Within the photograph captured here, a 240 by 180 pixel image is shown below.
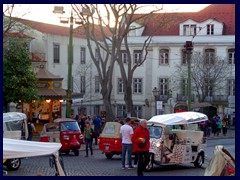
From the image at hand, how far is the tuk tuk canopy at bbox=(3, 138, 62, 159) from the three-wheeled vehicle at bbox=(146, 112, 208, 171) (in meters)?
6.50

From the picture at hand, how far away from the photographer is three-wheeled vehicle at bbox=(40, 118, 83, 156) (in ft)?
83.0

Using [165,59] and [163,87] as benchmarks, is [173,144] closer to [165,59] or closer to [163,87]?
[163,87]

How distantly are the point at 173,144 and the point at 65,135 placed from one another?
7.45 metres

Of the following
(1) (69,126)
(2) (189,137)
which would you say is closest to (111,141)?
(1) (69,126)

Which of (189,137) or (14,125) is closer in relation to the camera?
(189,137)

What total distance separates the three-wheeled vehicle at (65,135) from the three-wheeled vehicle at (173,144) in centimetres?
620

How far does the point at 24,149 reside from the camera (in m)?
12.2

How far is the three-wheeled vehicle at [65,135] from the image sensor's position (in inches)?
996

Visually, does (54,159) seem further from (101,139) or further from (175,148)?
(101,139)

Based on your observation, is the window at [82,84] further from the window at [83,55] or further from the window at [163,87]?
the window at [163,87]

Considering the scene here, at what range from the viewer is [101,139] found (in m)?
23.9

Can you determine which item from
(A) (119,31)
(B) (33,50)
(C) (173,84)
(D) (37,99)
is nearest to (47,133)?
(D) (37,99)

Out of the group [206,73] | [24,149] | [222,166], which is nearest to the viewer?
[222,166]

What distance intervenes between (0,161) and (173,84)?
4422 cm
